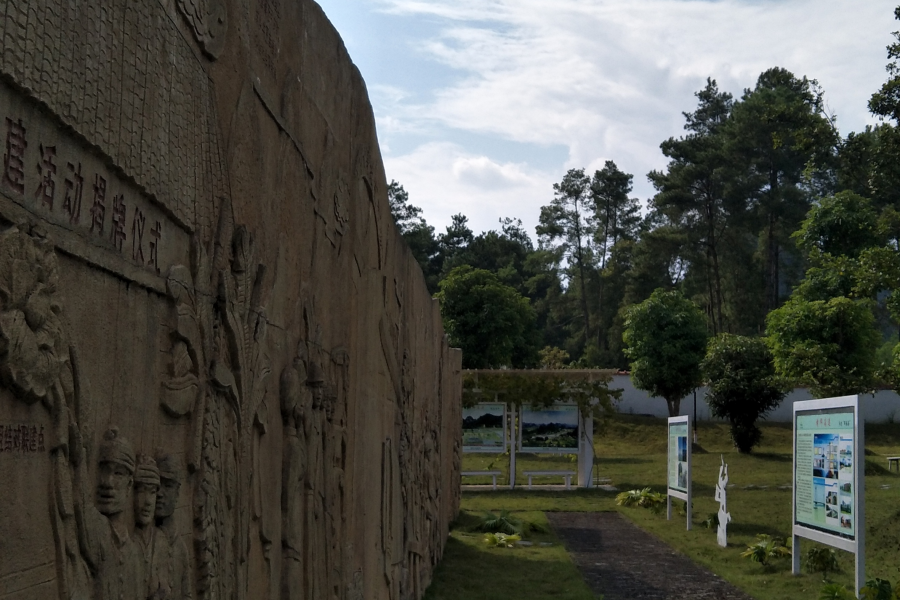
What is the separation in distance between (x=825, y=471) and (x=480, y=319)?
2800cm

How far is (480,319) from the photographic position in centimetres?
3762

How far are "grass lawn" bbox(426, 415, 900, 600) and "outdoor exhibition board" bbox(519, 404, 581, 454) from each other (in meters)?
1.22

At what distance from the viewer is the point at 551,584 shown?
11.1 m

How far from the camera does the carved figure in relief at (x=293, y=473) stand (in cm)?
445

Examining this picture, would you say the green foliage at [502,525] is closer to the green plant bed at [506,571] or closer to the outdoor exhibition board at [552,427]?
the green plant bed at [506,571]

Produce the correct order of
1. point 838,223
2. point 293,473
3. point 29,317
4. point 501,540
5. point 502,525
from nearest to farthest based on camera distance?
point 29,317 → point 293,473 → point 501,540 → point 502,525 → point 838,223

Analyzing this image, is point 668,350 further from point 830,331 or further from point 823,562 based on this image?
point 823,562

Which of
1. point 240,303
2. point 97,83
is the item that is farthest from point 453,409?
point 97,83

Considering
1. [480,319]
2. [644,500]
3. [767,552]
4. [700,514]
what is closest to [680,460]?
[700,514]

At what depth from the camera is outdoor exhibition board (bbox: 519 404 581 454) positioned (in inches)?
906

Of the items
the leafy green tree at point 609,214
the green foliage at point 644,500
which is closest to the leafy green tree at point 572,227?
the leafy green tree at point 609,214

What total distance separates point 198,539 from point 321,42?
3.02m

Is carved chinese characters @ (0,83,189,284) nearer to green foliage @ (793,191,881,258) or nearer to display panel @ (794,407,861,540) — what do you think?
display panel @ (794,407,861,540)

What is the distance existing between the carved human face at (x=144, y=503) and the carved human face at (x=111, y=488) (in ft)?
0.48
